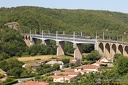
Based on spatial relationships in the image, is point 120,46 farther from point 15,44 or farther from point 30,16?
point 30,16

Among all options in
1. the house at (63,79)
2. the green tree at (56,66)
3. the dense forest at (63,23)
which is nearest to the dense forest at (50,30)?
the dense forest at (63,23)

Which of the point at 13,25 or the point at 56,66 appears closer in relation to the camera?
the point at 56,66

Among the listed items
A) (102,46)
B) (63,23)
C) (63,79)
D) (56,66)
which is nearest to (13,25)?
(63,23)

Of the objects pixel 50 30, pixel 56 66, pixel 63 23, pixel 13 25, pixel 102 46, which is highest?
pixel 63 23

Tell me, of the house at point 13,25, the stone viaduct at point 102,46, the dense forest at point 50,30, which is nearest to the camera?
the dense forest at point 50,30

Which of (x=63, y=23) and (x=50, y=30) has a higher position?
(x=63, y=23)

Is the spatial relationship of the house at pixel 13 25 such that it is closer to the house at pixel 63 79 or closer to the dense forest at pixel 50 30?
the dense forest at pixel 50 30

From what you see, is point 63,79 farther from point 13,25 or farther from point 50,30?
point 50,30

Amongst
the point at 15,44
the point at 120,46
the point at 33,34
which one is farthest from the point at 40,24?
the point at 120,46

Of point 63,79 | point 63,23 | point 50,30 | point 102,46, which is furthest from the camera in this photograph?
point 63,23

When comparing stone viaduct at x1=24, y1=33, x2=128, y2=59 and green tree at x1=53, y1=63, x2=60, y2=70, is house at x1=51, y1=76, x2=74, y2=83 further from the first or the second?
stone viaduct at x1=24, y1=33, x2=128, y2=59

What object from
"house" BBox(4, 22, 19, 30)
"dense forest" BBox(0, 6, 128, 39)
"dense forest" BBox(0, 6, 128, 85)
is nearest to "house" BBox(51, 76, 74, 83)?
"dense forest" BBox(0, 6, 128, 85)
